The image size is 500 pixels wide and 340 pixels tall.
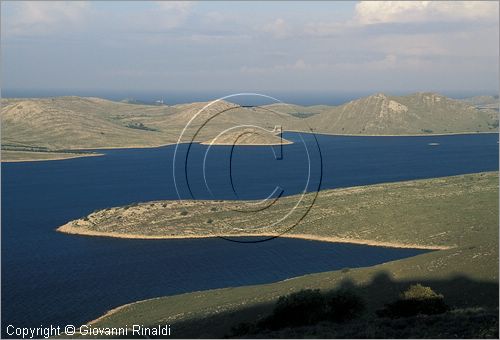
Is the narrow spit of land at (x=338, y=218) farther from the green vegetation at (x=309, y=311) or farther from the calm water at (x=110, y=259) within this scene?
the green vegetation at (x=309, y=311)

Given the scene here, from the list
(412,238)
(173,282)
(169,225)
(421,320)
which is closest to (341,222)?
(412,238)

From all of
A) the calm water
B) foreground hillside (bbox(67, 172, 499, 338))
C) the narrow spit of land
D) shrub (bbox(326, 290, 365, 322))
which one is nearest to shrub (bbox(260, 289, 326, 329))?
shrub (bbox(326, 290, 365, 322))

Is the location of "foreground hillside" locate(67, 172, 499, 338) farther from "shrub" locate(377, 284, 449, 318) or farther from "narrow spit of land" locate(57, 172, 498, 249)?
"shrub" locate(377, 284, 449, 318)

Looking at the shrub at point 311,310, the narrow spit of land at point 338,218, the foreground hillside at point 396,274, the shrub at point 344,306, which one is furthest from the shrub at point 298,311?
the narrow spit of land at point 338,218

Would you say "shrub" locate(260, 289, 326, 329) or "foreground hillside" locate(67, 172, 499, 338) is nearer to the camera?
"foreground hillside" locate(67, 172, 499, 338)

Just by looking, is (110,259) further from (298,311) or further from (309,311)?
(309,311)

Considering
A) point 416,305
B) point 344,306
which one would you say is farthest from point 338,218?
point 416,305
